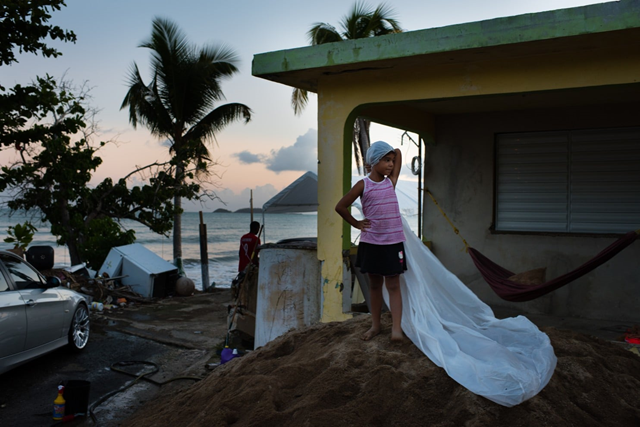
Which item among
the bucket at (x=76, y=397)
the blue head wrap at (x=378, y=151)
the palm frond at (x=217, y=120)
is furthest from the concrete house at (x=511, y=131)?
the palm frond at (x=217, y=120)

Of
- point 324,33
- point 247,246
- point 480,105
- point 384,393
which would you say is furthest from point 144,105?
point 384,393

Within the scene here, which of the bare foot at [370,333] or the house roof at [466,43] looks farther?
the house roof at [466,43]

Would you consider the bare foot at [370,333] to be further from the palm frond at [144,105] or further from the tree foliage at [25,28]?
the palm frond at [144,105]

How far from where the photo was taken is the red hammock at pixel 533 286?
526cm

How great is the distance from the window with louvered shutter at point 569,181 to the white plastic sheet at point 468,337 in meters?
3.64

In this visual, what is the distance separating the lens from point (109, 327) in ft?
31.7

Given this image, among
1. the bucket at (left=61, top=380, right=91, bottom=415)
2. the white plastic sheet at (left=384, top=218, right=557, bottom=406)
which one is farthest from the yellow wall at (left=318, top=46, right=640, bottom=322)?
the bucket at (left=61, top=380, right=91, bottom=415)

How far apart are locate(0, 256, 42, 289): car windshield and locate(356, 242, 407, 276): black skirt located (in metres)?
4.70

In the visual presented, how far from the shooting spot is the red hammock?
5258 mm

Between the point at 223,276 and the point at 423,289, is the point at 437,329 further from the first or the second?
the point at 223,276

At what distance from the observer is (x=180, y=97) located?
1864cm

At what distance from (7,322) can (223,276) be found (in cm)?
1999

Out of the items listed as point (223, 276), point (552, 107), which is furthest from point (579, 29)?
point (223, 276)

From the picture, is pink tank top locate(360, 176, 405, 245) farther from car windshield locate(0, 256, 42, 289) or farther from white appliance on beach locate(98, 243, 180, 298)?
white appliance on beach locate(98, 243, 180, 298)
